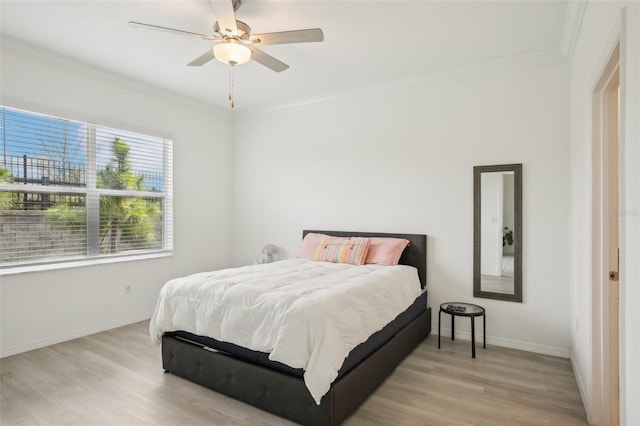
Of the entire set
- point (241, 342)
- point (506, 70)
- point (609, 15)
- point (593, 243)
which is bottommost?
point (241, 342)

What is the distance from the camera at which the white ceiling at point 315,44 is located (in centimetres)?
261

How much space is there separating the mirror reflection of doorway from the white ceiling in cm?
121

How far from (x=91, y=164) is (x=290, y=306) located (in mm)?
2965

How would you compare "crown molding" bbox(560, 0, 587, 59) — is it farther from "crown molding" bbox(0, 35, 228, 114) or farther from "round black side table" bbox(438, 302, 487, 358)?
"crown molding" bbox(0, 35, 228, 114)

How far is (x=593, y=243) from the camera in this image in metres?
2.23

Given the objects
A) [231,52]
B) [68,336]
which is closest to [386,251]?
[231,52]

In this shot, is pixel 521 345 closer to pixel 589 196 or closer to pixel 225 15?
pixel 589 196

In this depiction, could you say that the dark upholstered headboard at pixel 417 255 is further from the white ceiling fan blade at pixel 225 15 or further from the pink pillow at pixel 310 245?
the white ceiling fan blade at pixel 225 15

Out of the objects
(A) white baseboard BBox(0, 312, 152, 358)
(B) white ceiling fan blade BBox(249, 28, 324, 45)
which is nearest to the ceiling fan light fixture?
(B) white ceiling fan blade BBox(249, 28, 324, 45)

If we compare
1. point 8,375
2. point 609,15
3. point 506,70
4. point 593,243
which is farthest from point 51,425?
point 506,70

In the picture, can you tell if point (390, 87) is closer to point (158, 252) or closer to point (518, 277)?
point (518, 277)

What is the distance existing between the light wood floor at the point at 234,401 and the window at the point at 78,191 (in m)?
1.06

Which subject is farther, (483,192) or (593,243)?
(483,192)

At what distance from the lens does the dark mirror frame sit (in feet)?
11.2
